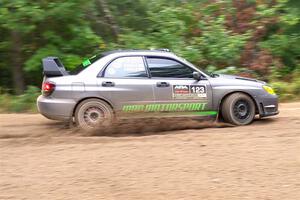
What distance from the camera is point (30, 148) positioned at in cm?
760

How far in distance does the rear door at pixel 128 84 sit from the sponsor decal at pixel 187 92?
46 cm

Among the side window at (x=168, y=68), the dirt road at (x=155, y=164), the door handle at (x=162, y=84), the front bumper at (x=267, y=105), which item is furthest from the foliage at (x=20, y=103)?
the front bumper at (x=267, y=105)

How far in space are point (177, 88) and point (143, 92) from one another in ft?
2.12

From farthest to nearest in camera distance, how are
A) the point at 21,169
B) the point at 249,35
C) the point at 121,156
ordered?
1. the point at 249,35
2. the point at 121,156
3. the point at 21,169

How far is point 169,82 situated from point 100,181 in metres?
3.73

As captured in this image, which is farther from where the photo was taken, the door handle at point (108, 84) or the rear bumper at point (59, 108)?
the door handle at point (108, 84)

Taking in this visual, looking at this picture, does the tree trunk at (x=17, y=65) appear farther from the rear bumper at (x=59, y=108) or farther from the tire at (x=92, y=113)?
the tire at (x=92, y=113)

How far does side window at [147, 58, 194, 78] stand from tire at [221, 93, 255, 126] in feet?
2.95

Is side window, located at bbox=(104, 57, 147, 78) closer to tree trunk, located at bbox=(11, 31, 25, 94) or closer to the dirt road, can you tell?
the dirt road

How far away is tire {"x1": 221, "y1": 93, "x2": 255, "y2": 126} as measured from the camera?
9406mm

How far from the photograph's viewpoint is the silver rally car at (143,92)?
355 inches

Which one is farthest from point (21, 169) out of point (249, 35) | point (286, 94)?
point (249, 35)

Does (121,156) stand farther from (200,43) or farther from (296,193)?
(200,43)

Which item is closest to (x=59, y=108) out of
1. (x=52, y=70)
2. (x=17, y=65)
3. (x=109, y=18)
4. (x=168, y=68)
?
(x=52, y=70)
